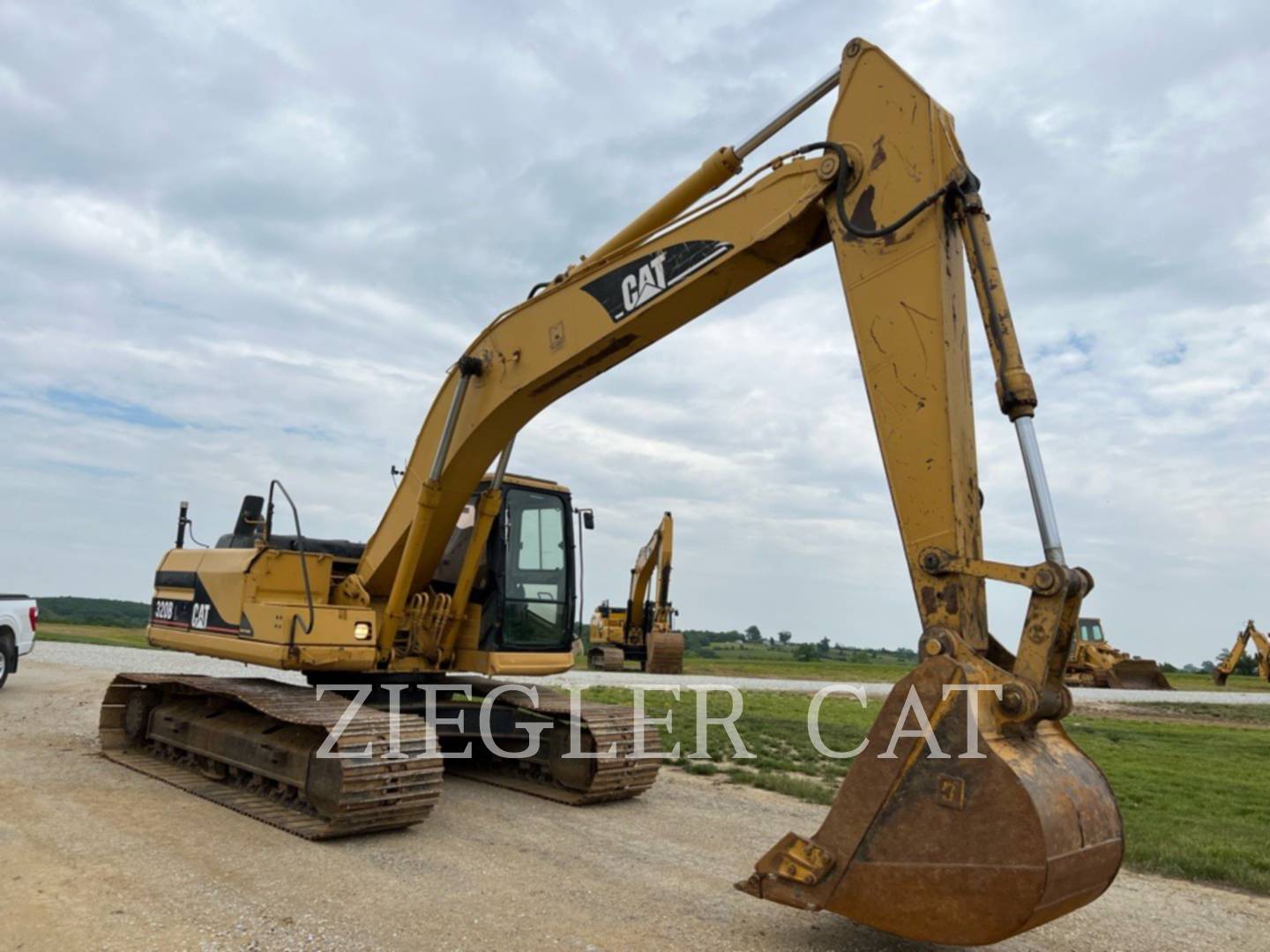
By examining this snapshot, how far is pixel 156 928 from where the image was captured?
4.72 m

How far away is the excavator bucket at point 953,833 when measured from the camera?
3.92 meters

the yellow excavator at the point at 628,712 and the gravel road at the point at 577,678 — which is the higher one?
the yellow excavator at the point at 628,712

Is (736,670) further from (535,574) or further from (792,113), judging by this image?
(792,113)

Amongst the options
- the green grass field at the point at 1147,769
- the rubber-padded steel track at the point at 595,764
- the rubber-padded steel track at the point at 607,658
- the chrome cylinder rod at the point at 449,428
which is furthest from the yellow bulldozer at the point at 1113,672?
the chrome cylinder rod at the point at 449,428

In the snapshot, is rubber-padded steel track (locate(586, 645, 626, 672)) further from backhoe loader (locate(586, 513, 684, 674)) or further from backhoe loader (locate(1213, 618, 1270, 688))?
backhoe loader (locate(1213, 618, 1270, 688))

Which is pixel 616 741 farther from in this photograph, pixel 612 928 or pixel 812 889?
pixel 812 889

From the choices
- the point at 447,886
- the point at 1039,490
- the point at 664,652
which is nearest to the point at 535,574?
the point at 447,886

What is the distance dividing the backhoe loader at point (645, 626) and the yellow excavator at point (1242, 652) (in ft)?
66.2

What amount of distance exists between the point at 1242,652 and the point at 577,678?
26771mm

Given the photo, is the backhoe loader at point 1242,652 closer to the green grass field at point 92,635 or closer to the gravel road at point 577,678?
the gravel road at point 577,678

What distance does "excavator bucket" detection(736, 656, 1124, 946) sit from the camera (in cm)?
392

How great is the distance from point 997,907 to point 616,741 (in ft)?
15.8

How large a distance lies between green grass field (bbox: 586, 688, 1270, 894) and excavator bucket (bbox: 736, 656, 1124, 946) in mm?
3390

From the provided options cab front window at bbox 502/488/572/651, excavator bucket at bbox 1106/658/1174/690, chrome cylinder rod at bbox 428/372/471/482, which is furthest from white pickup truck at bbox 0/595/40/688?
excavator bucket at bbox 1106/658/1174/690
